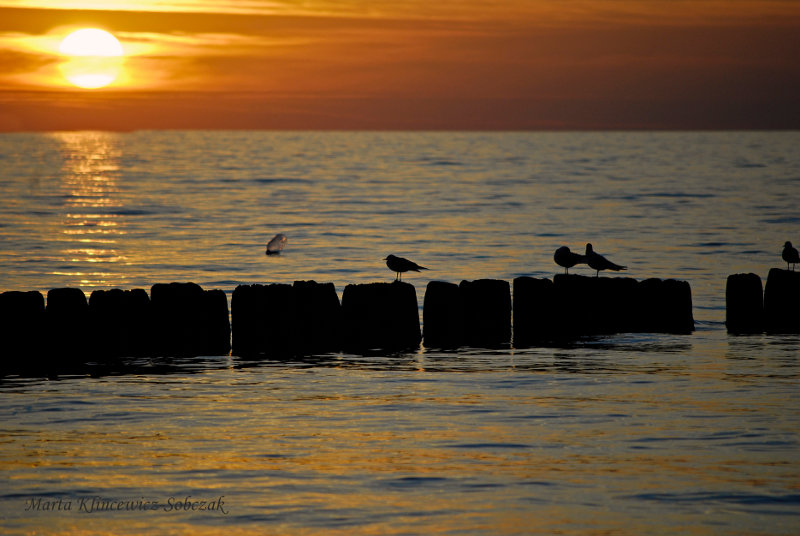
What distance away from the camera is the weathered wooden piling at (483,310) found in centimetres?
1436

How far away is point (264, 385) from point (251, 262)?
19946 mm

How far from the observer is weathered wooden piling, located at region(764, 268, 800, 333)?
15180 millimetres

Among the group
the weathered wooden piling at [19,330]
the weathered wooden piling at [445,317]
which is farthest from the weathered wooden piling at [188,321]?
the weathered wooden piling at [445,317]

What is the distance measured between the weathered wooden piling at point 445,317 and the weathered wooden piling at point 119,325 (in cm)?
378

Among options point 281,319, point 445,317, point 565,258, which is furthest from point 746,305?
point 281,319

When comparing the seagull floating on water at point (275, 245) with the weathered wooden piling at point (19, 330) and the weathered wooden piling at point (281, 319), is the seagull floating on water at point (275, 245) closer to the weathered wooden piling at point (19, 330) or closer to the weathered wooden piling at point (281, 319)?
the weathered wooden piling at point (281, 319)

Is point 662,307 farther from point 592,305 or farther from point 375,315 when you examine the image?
point 375,315

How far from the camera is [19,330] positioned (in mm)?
12984

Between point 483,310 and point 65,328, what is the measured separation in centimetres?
553

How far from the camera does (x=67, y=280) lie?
86.6ft

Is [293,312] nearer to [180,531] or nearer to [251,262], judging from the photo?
[180,531]

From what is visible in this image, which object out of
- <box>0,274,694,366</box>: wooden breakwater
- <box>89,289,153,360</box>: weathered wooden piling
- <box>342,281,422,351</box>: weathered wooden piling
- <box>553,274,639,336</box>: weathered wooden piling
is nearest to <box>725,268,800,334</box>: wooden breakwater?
<box>0,274,694,366</box>: wooden breakwater

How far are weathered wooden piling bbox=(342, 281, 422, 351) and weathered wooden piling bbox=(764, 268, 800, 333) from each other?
5.43 metres

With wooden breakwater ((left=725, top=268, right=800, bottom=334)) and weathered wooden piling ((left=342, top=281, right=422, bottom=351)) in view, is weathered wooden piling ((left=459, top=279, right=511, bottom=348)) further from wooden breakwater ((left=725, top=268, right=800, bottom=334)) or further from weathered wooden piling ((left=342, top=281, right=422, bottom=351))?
wooden breakwater ((left=725, top=268, right=800, bottom=334))
